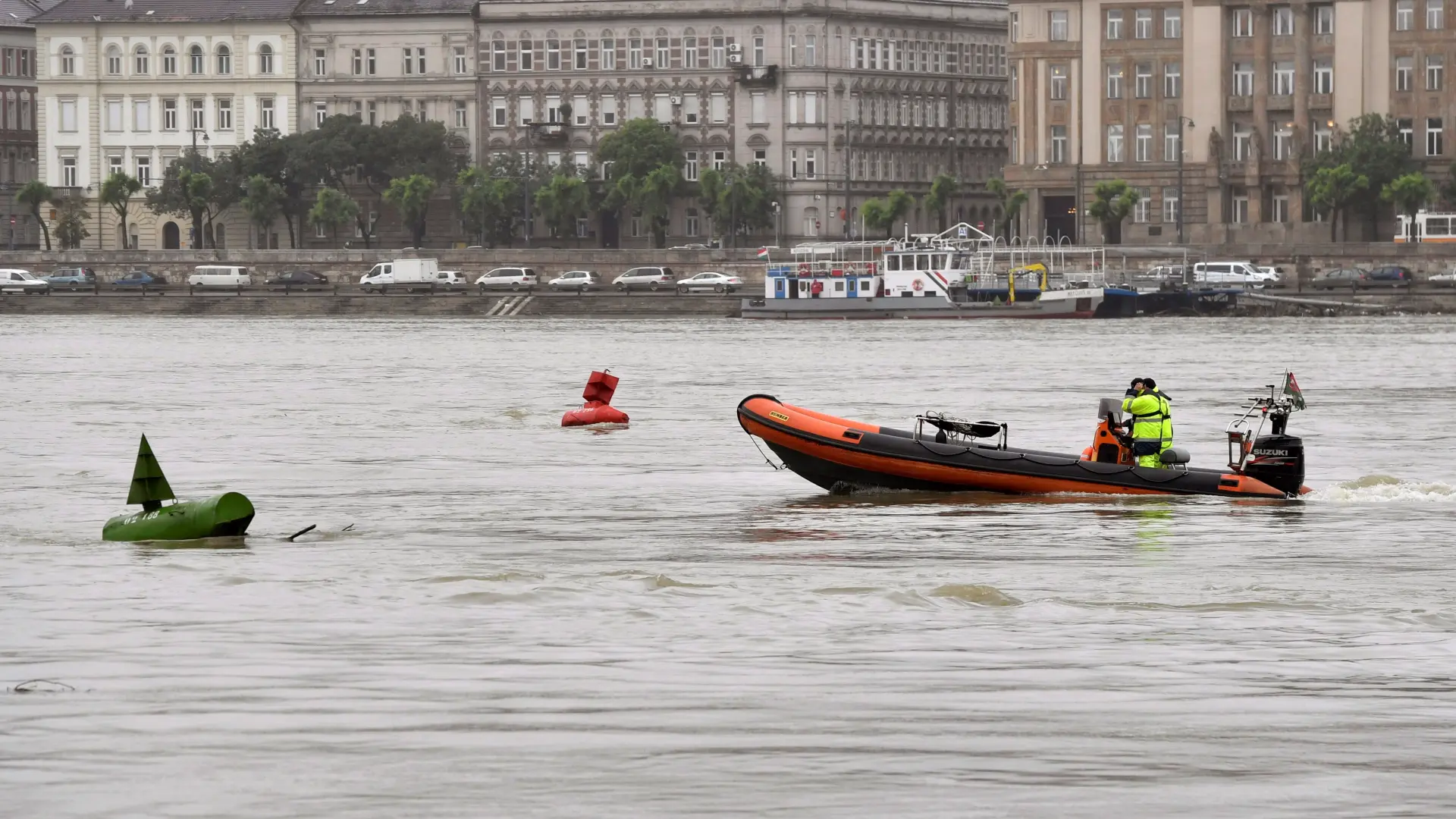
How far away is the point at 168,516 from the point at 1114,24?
10604cm

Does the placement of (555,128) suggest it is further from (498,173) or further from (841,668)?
(841,668)

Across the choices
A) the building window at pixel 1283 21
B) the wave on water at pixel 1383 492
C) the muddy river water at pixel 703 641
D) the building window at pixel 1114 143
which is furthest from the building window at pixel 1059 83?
the wave on water at pixel 1383 492

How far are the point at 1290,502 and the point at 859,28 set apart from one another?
113 m

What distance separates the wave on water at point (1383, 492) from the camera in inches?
1356

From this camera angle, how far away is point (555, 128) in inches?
5812

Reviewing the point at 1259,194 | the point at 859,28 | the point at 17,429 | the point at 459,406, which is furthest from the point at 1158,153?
the point at 17,429

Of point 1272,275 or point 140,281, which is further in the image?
point 140,281

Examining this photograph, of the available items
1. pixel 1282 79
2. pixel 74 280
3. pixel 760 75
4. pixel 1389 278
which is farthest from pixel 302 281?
pixel 1389 278

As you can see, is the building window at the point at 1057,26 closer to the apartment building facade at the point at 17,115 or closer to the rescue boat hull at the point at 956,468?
the apartment building facade at the point at 17,115

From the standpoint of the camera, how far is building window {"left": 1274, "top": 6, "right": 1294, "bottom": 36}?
127m

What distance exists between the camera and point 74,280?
13212 centimetres

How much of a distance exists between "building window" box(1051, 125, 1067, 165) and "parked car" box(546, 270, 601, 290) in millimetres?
22858

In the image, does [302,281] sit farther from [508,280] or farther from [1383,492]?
[1383,492]

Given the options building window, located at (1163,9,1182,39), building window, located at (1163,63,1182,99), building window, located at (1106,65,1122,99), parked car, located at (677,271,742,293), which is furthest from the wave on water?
building window, located at (1106,65,1122,99)
